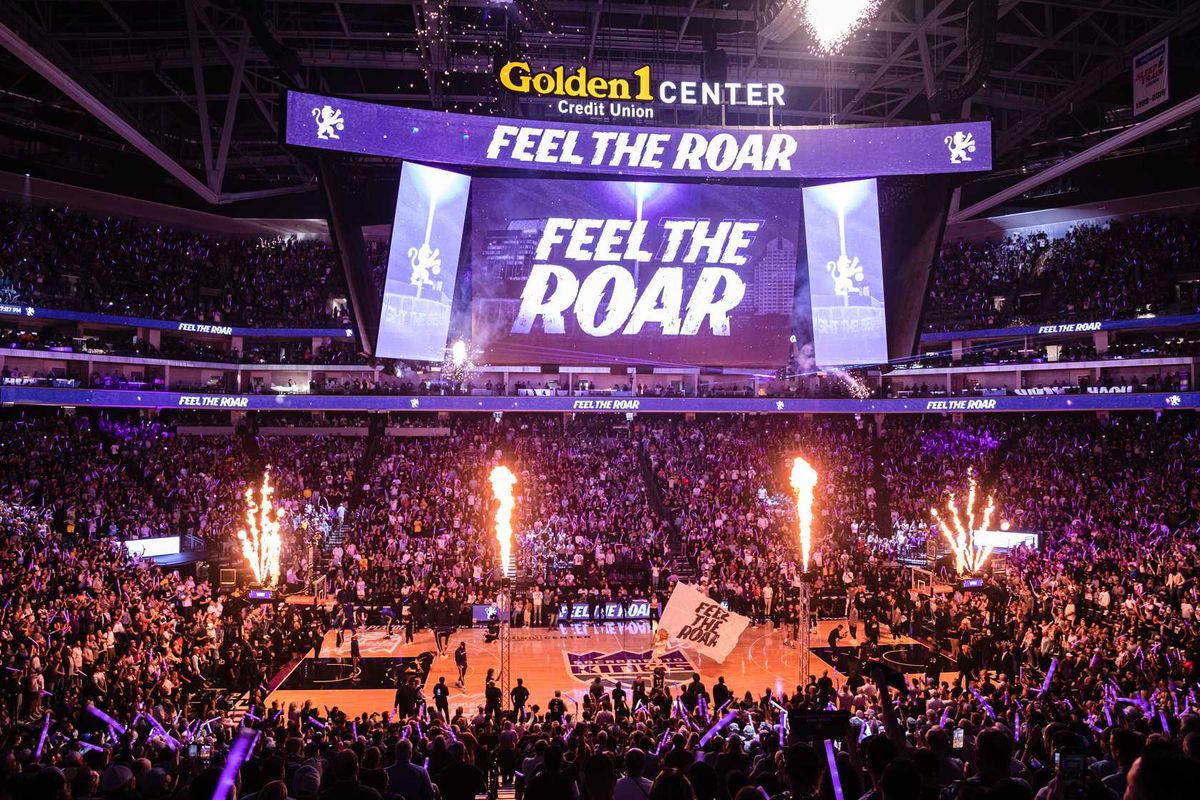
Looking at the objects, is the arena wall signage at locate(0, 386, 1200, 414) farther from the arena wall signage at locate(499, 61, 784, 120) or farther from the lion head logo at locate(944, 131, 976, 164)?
the lion head logo at locate(944, 131, 976, 164)

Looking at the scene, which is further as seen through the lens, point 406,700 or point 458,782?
point 406,700

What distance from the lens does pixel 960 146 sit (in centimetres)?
2525

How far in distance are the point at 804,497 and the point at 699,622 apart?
13384 millimetres

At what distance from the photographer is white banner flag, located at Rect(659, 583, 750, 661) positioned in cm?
1983

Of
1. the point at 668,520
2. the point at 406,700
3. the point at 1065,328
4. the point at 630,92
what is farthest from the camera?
the point at 1065,328

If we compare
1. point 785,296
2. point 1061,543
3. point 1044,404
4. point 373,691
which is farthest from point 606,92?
point 1044,404

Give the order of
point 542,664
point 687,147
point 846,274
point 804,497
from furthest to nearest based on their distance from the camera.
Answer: point 804,497, point 846,274, point 687,147, point 542,664

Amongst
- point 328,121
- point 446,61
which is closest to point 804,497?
point 446,61

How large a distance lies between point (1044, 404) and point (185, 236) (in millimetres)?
42234

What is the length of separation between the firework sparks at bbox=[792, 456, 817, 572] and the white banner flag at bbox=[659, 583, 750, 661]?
30.9 feet

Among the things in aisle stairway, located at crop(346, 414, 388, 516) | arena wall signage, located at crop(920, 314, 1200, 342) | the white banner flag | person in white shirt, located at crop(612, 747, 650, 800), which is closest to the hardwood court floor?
the white banner flag

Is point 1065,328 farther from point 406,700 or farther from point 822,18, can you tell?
point 406,700

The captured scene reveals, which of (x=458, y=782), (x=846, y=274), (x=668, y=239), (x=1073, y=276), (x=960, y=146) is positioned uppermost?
(x=960, y=146)

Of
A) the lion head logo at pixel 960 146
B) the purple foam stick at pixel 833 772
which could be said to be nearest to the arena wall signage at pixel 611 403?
the lion head logo at pixel 960 146
